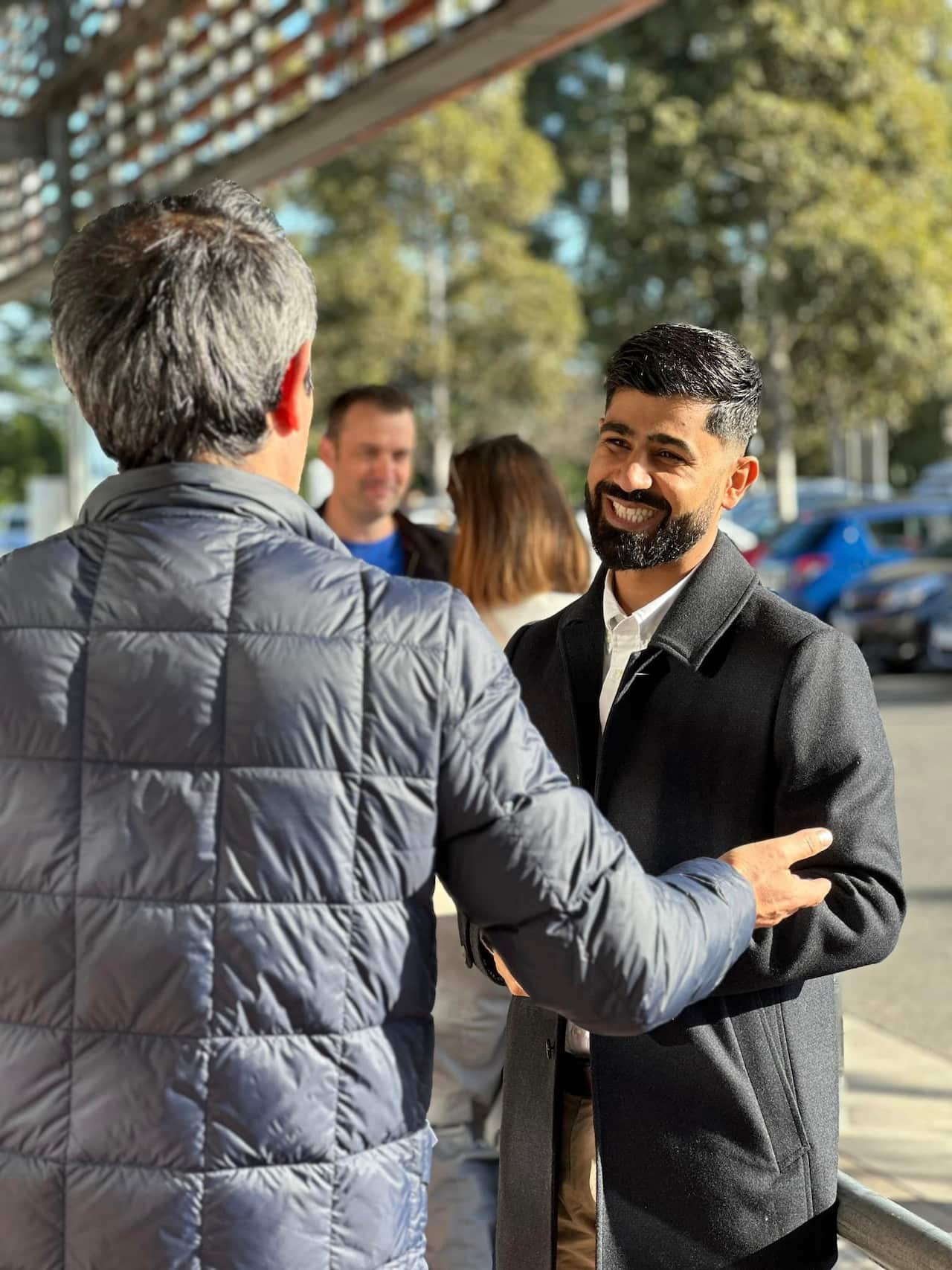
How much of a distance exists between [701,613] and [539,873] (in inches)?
31.7

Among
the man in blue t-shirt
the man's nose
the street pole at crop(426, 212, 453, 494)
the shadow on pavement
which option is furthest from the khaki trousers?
the street pole at crop(426, 212, 453, 494)

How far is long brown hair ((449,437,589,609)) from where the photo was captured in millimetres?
4133

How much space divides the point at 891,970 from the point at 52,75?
6332 mm

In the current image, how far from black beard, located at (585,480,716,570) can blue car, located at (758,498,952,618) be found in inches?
617

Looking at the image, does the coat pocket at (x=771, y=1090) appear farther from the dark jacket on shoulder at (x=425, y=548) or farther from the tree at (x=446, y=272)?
the tree at (x=446, y=272)

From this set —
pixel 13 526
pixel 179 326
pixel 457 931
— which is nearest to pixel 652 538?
pixel 179 326

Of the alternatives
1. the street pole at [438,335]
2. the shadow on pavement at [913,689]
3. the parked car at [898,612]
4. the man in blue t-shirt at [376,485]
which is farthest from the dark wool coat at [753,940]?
the street pole at [438,335]

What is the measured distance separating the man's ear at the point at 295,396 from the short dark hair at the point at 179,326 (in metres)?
0.01

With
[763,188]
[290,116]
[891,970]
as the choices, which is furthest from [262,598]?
[763,188]

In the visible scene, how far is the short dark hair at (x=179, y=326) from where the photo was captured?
159 centimetres

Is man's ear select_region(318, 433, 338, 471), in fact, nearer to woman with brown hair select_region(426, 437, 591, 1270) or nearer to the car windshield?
woman with brown hair select_region(426, 437, 591, 1270)

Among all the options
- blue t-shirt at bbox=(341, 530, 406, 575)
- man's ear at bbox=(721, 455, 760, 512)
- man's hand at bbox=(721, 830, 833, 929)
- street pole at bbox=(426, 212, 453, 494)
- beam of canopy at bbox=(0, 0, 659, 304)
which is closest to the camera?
man's hand at bbox=(721, 830, 833, 929)

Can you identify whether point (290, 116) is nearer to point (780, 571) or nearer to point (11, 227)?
point (11, 227)

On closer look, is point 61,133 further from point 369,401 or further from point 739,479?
point 739,479
